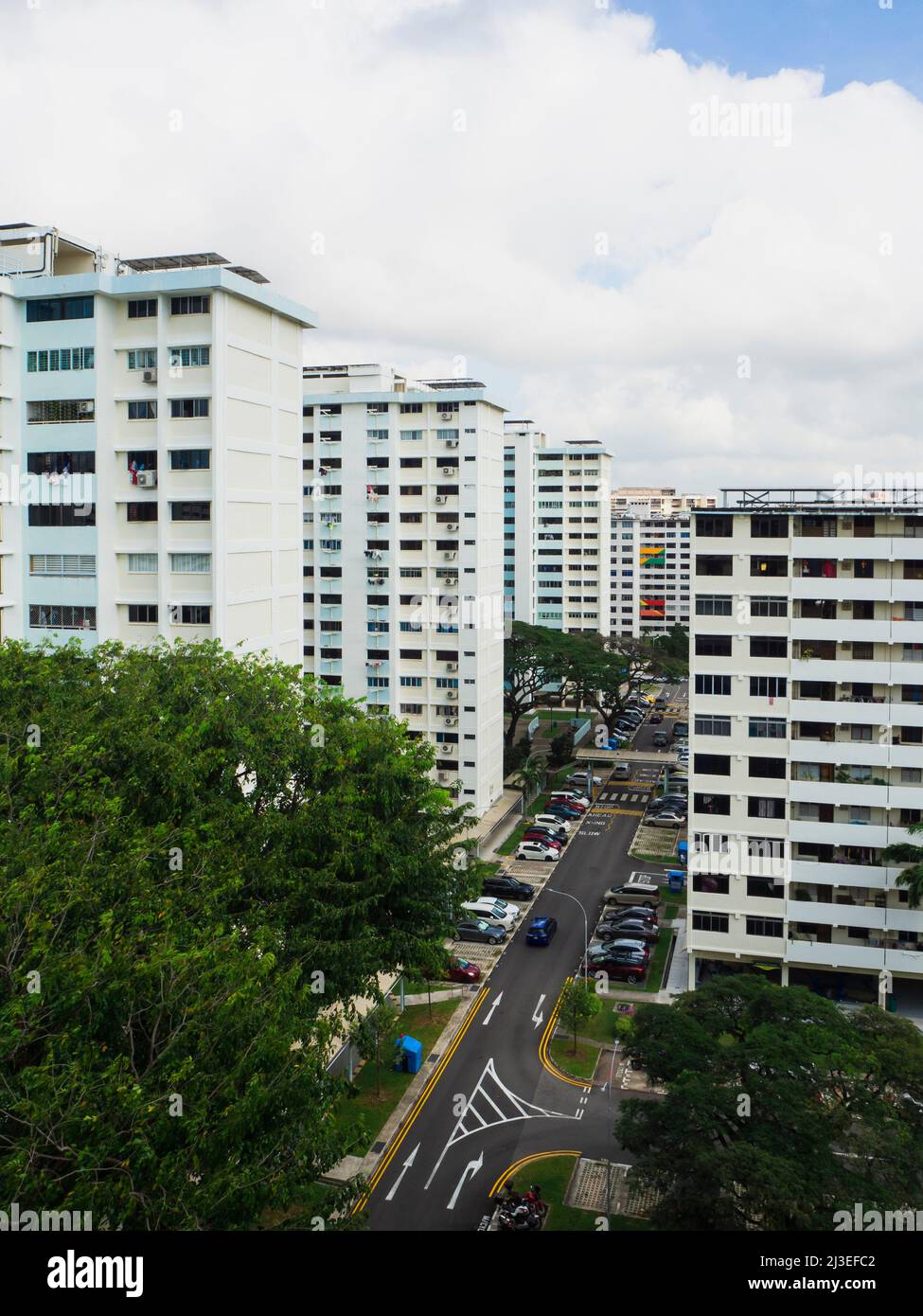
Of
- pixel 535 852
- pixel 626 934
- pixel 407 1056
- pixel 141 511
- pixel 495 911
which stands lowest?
pixel 407 1056

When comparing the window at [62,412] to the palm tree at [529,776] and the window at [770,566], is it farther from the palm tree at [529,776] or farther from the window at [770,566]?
the palm tree at [529,776]

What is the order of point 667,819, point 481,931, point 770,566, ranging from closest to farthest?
1. point 770,566
2. point 481,931
3. point 667,819

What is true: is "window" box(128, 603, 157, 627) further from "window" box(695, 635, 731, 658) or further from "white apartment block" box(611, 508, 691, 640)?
"white apartment block" box(611, 508, 691, 640)

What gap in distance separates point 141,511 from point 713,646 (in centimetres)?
2046

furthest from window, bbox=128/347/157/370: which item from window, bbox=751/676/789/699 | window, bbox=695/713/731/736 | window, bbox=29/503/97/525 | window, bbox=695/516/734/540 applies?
window, bbox=751/676/789/699

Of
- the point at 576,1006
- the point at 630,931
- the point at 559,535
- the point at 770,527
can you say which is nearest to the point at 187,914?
the point at 576,1006

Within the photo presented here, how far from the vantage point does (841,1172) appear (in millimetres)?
17609

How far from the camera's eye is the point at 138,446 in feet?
112

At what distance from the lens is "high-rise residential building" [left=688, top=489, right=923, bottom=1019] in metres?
32.0

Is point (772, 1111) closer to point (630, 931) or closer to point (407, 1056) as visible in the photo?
point (407, 1056)

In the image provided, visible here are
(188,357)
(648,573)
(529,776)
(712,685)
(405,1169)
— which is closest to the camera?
(405,1169)

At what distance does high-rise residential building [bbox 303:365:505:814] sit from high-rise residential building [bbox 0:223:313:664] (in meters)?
18.1

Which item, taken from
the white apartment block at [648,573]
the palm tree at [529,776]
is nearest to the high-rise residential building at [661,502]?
the white apartment block at [648,573]
